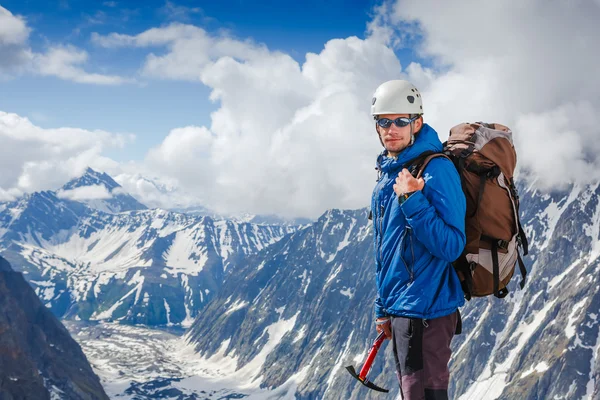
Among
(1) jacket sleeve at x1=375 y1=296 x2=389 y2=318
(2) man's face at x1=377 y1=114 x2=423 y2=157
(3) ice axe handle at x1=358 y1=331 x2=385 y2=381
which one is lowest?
(3) ice axe handle at x1=358 y1=331 x2=385 y2=381

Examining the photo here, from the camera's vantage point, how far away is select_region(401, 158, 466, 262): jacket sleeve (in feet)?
26.1

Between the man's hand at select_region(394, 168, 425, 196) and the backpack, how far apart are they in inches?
10.2

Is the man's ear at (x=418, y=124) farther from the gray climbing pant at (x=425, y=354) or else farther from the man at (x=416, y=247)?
the gray climbing pant at (x=425, y=354)

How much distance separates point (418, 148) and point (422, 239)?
1687 millimetres

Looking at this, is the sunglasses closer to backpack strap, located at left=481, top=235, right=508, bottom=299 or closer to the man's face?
the man's face

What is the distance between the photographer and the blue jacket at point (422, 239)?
8039mm

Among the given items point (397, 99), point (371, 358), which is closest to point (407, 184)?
point (397, 99)

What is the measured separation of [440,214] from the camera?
26.7 feet

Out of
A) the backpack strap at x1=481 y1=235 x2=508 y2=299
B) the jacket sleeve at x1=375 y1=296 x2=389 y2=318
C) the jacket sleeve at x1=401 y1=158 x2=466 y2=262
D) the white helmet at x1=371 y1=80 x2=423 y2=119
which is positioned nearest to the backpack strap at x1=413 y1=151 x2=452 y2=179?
the jacket sleeve at x1=401 y1=158 x2=466 y2=262

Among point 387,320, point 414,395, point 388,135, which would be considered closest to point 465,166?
point 388,135

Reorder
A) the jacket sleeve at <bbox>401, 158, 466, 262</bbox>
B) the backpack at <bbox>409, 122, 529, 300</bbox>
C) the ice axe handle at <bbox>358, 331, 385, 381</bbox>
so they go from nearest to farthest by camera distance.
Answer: the jacket sleeve at <bbox>401, 158, 466, 262</bbox>, the backpack at <bbox>409, 122, 529, 300</bbox>, the ice axe handle at <bbox>358, 331, 385, 381</bbox>

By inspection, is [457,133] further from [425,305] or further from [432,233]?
[425,305]

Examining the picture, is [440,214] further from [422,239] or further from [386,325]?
[386,325]

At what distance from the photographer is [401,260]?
861 cm
